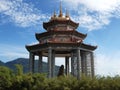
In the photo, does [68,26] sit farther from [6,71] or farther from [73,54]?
[6,71]

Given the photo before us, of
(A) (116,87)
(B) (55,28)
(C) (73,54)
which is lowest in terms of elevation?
(A) (116,87)

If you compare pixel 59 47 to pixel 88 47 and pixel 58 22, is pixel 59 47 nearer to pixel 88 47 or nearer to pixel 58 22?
pixel 88 47

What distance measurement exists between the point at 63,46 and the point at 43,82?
10.8 meters

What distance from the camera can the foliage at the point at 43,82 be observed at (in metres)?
33.3

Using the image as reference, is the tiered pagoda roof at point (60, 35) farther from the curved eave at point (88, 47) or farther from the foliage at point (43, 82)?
the foliage at point (43, 82)

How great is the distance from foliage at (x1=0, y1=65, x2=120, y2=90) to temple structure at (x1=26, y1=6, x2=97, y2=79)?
793 cm

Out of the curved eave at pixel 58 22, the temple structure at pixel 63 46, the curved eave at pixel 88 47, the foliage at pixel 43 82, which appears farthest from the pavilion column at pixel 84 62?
the foliage at pixel 43 82

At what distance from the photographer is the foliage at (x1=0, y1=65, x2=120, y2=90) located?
3328 cm

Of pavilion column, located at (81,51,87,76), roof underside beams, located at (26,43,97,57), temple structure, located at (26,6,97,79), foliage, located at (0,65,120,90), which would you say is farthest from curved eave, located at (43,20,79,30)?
foliage, located at (0,65,120,90)

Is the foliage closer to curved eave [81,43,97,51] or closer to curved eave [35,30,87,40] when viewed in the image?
curved eave [81,43,97,51]

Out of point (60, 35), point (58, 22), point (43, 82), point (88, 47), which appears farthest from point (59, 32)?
point (43, 82)

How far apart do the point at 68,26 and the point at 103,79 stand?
17.9 m

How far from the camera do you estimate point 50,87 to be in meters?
35.7

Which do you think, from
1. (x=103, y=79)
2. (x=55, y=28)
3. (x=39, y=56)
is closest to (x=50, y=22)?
(x=55, y=28)
